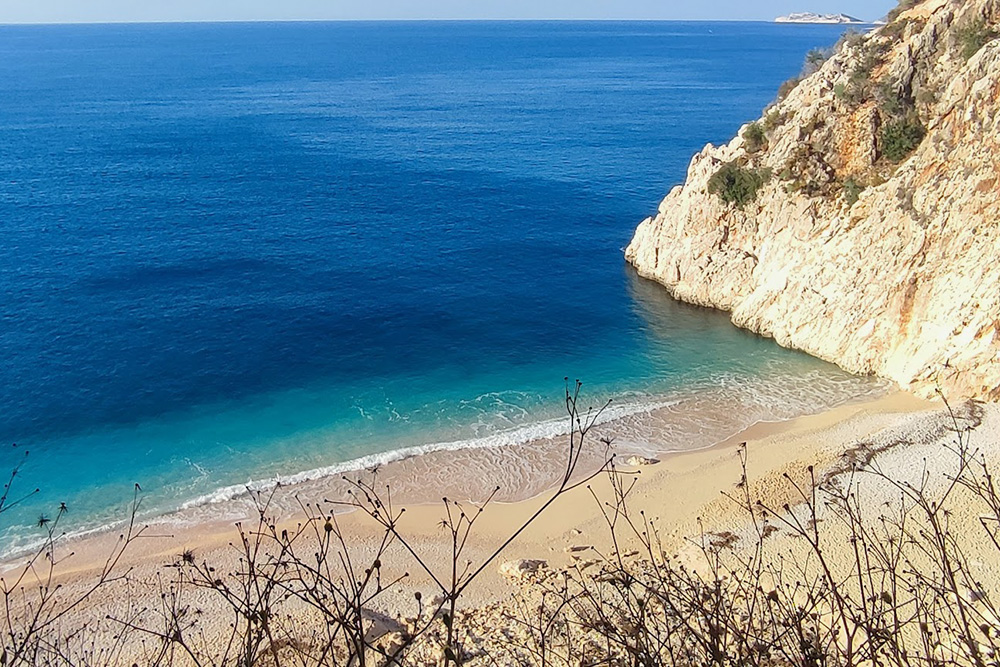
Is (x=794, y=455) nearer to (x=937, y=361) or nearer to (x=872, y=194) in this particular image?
(x=937, y=361)

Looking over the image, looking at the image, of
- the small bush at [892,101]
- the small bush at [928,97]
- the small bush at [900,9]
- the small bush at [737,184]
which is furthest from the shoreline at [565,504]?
the small bush at [900,9]

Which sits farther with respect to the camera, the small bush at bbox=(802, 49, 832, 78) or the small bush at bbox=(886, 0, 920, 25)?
the small bush at bbox=(802, 49, 832, 78)

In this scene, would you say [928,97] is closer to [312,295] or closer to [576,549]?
[576,549]

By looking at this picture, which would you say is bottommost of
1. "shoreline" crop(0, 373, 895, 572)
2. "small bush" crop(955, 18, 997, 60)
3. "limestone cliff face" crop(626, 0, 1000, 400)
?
"shoreline" crop(0, 373, 895, 572)

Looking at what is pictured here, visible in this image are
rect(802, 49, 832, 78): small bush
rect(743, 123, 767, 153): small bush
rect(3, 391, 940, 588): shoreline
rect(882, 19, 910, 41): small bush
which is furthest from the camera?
rect(802, 49, 832, 78): small bush

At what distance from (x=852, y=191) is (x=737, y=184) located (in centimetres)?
592

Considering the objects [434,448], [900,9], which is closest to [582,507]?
[434,448]

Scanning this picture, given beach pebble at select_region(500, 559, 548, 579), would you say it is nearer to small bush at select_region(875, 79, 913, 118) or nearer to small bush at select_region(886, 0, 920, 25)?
small bush at select_region(875, 79, 913, 118)

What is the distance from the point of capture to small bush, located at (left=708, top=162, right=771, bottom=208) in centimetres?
3816

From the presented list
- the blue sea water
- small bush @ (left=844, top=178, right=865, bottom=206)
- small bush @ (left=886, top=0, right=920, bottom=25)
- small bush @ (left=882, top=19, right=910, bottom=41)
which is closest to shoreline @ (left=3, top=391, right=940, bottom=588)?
the blue sea water

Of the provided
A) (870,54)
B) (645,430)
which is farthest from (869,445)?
(870,54)

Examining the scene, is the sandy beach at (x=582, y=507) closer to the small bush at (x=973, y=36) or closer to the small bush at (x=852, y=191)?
the small bush at (x=852, y=191)

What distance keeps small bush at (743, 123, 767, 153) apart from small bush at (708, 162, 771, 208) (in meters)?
1.89

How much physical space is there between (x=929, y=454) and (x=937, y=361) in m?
5.35
